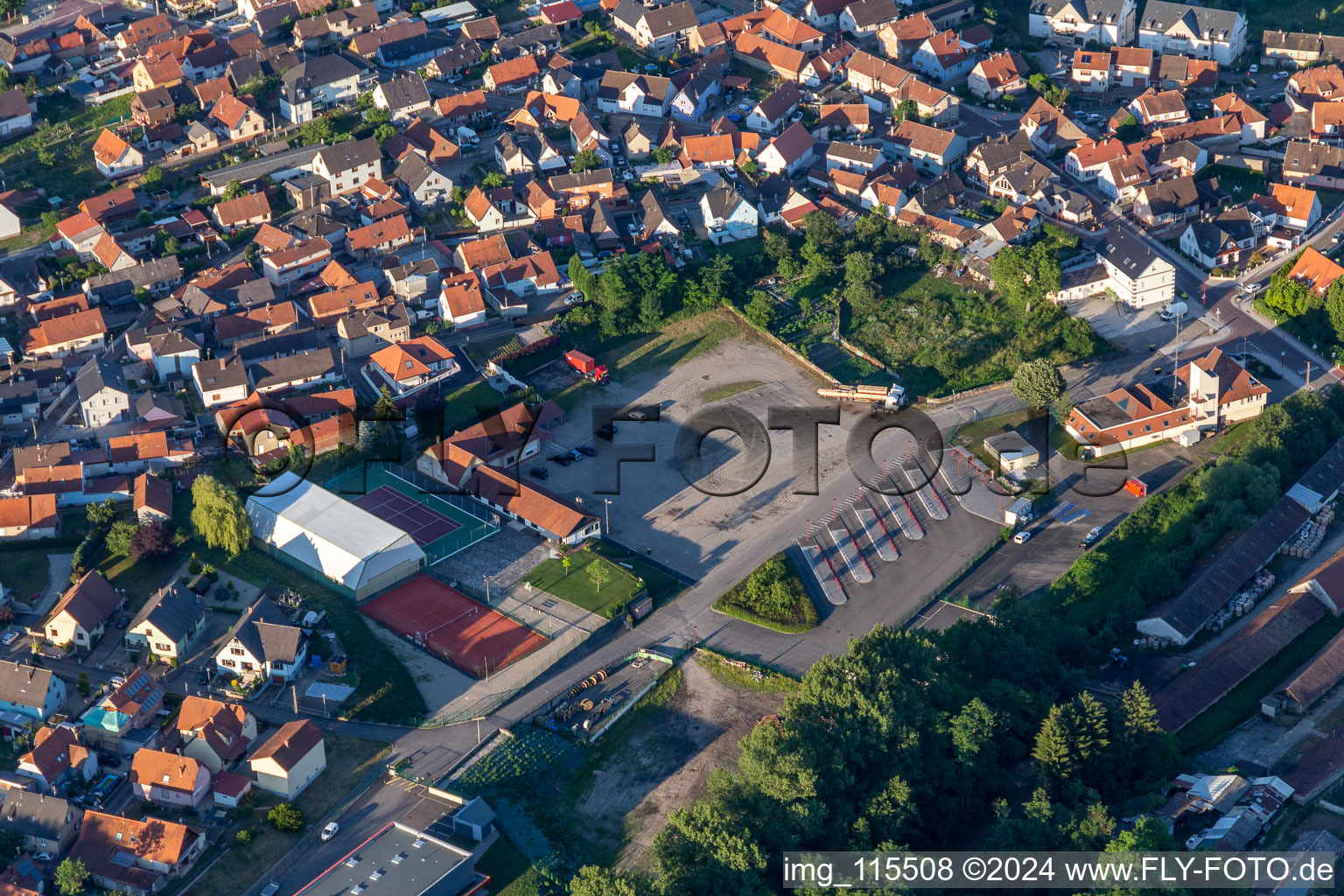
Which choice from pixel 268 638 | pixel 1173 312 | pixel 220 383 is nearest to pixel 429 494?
pixel 220 383

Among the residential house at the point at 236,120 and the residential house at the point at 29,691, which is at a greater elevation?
the residential house at the point at 236,120

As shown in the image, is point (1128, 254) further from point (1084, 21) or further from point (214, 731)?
point (214, 731)

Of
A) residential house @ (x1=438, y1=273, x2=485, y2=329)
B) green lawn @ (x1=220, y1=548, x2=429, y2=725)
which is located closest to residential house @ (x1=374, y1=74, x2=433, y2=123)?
residential house @ (x1=438, y1=273, x2=485, y2=329)

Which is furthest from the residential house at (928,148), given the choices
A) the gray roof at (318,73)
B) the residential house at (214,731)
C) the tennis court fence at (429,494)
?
the residential house at (214,731)

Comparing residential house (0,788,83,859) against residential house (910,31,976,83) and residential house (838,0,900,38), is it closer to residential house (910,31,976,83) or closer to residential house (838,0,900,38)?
residential house (910,31,976,83)

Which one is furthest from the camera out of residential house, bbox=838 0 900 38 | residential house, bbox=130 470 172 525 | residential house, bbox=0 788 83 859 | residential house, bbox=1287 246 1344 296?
residential house, bbox=838 0 900 38

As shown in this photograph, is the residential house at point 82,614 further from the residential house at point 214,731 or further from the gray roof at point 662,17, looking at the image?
the gray roof at point 662,17

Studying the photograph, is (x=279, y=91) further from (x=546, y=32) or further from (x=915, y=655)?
(x=915, y=655)

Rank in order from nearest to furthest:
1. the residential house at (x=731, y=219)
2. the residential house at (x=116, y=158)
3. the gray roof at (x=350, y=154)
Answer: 1. the residential house at (x=731, y=219)
2. the gray roof at (x=350, y=154)
3. the residential house at (x=116, y=158)
